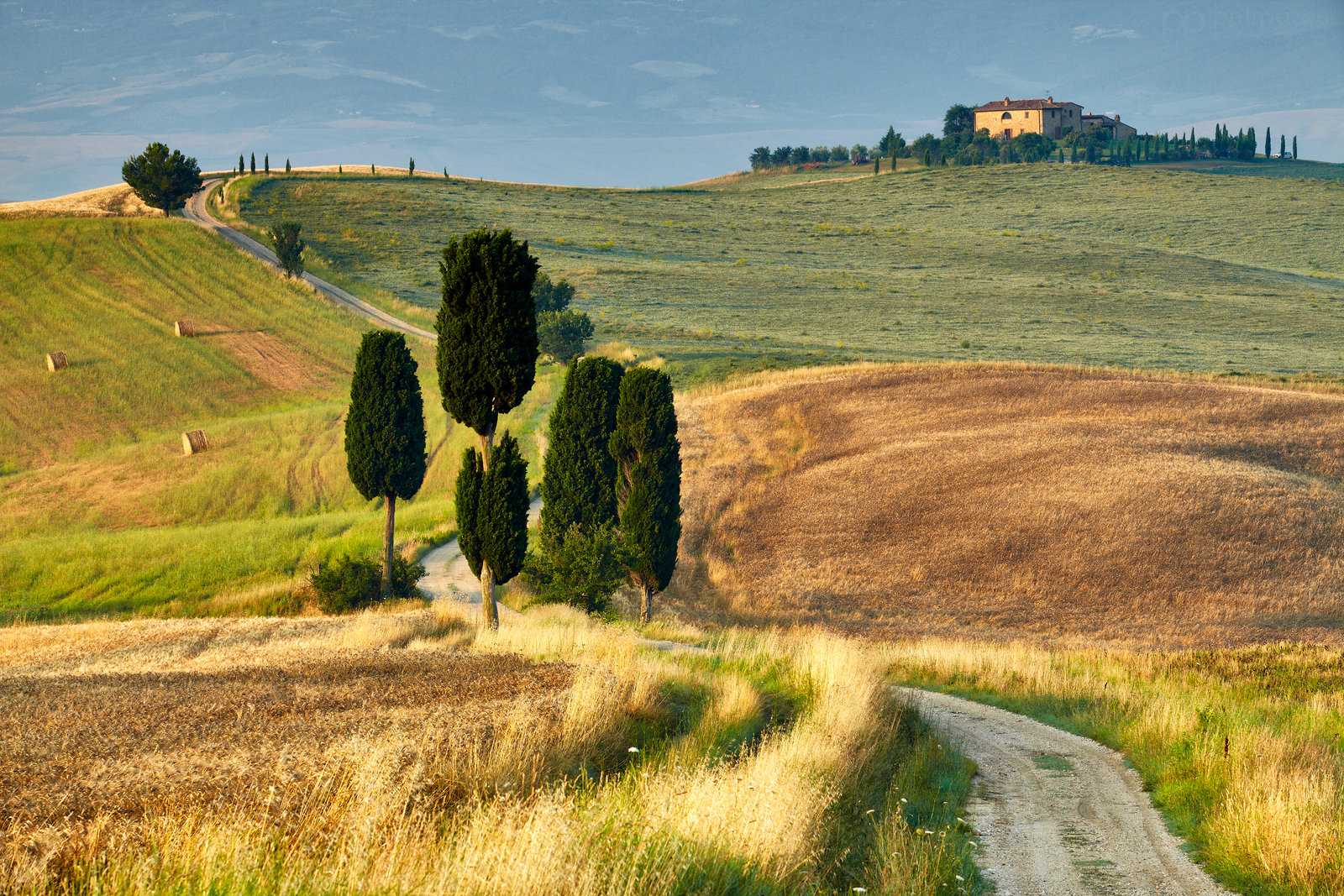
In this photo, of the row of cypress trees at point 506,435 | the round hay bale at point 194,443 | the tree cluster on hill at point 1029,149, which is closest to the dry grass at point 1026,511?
the row of cypress trees at point 506,435

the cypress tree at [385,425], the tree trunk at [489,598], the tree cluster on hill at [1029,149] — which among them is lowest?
the tree trunk at [489,598]

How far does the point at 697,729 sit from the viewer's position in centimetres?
1303

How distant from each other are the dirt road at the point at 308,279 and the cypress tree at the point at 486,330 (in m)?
49.2

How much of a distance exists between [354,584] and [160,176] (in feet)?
241

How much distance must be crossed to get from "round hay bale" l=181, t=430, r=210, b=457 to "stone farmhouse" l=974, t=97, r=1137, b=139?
16071cm

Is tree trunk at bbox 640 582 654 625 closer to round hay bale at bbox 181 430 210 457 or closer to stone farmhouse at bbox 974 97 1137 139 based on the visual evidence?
round hay bale at bbox 181 430 210 457

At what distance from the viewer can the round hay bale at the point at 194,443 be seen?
46.9 m

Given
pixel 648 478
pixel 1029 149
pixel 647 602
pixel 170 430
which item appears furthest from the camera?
pixel 1029 149

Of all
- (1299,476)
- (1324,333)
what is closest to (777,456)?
(1299,476)

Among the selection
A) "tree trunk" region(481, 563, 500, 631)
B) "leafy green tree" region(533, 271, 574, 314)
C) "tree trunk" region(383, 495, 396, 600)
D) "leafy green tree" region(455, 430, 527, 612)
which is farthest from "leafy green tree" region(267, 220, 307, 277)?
"tree trunk" region(481, 563, 500, 631)

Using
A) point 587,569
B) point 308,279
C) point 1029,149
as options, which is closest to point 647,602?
point 587,569

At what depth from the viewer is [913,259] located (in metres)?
106

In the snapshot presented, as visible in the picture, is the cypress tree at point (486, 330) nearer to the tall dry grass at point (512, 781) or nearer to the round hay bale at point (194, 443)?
the tall dry grass at point (512, 781)

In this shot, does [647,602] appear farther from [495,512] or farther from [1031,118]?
[1031,118]
